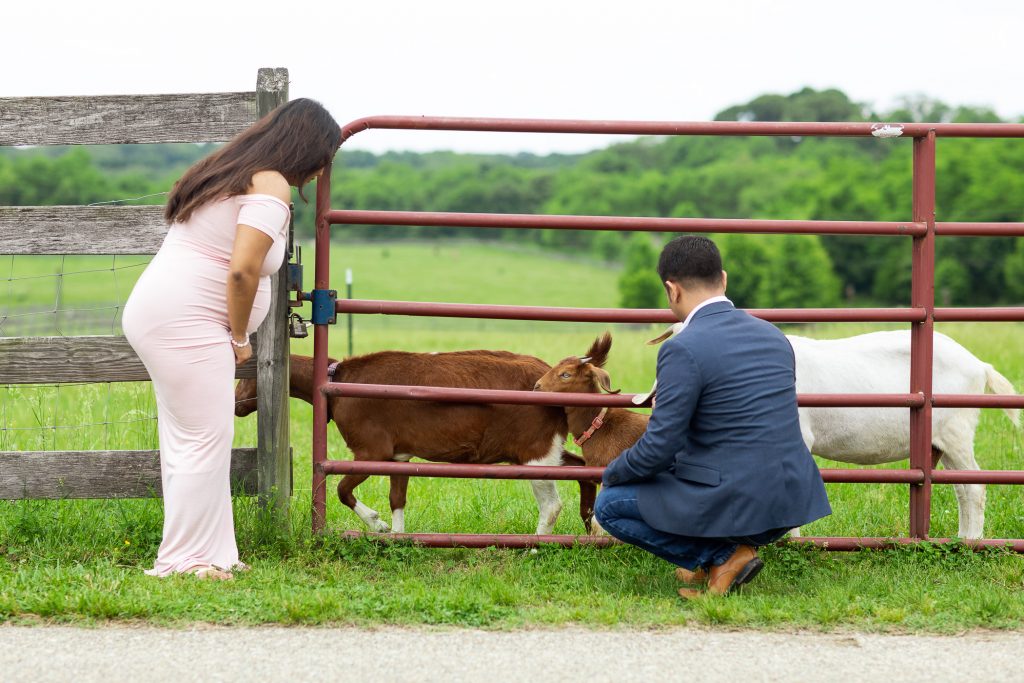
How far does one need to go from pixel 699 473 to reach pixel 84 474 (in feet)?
10.2

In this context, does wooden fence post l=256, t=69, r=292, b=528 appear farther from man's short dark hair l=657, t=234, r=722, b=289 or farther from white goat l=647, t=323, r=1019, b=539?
white goat l=647, t=323, r=1019, b=539

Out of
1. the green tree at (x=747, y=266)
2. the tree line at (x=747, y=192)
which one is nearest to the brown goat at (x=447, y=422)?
the tree line at (x=747, y=192)

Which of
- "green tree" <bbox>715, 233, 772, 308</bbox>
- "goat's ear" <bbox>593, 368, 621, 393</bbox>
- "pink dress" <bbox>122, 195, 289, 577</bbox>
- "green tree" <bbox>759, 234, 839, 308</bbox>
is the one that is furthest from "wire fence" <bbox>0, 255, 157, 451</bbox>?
"green tree" <bbox>715, 233, 772, 308</bbox>

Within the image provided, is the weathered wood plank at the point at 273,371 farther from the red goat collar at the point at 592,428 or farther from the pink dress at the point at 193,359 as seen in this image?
the red goat collar at the point at 592,428

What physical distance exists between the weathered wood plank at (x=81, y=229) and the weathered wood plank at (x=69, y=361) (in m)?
0.46

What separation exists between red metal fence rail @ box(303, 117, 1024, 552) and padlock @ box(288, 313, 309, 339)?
0.07 meters

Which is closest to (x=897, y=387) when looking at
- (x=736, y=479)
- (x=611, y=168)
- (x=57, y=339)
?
(x=736, y=479)

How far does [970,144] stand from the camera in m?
104

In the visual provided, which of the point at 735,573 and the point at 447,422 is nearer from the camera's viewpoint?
the point at 735,573

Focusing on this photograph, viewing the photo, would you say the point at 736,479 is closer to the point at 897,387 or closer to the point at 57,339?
the point at 897,387

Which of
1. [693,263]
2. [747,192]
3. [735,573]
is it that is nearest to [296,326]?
[693,263]

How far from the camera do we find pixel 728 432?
14.8 ft

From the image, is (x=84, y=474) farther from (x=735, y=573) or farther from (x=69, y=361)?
(x=735, y=573)

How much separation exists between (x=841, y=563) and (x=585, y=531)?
160 cm
